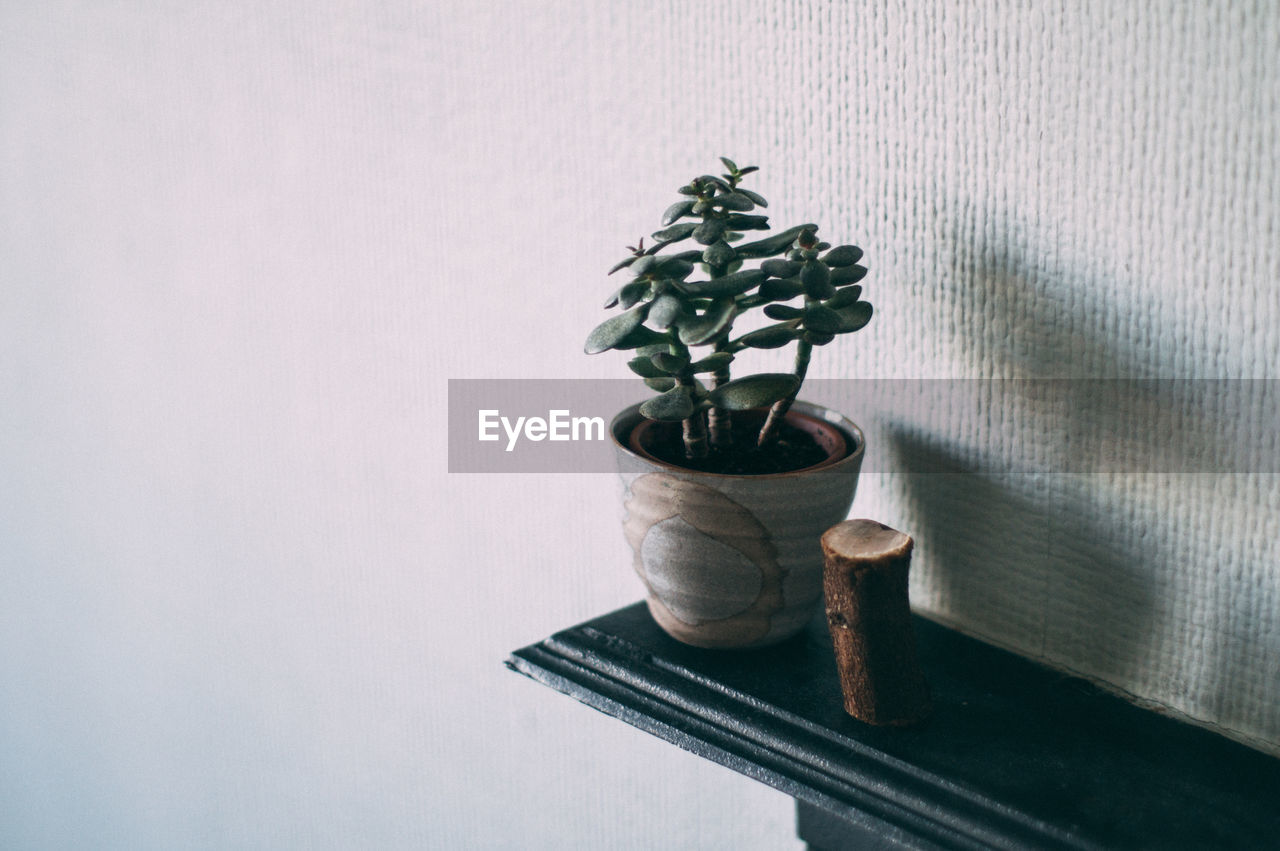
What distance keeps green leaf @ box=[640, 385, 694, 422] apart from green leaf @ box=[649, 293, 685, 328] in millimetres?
35

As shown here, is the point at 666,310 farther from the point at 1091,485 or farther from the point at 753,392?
the point at 1091,485

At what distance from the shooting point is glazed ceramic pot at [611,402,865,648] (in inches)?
16.9

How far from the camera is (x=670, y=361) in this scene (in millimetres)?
428

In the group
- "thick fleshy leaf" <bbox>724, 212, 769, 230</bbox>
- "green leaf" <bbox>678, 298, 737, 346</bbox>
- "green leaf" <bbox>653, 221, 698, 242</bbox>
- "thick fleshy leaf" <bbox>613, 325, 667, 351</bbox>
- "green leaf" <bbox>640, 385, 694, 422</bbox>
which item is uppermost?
"thick fleshy leaf" <bbox>724, 212, 769, 230</bbox>

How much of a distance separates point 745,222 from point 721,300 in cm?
4

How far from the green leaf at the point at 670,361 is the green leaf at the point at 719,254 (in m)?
0.04

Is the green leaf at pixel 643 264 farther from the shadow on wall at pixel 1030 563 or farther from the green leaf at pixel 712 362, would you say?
the shadow on wall at pixel 1030 563

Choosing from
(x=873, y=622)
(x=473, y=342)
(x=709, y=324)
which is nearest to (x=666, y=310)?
(x=709, y=324)

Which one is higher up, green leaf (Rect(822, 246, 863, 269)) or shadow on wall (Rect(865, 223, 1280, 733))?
green leaf (Rect(822, 246, 863, 269))

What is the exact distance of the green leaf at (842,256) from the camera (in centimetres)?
41

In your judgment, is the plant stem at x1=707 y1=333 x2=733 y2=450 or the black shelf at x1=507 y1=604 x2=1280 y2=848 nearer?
the black shelf at x1=507 y1=604 x2=1280 y2=848

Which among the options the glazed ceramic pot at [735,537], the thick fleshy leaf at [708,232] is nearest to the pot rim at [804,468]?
the glazed ceramic pot at [735,537]

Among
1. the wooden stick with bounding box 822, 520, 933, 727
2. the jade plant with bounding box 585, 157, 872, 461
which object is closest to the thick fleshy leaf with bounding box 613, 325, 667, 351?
the jade plant with bounding box 585, 157, 872, 461
